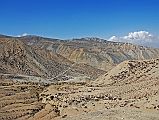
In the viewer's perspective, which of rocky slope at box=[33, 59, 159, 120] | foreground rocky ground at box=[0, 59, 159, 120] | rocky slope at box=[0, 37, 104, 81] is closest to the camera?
rocky slope at box=[33, 59, 159, 120]

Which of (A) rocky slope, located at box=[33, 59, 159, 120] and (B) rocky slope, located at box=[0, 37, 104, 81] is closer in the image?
(A) rocky slope, located at box=[33, 59, 159, 120]

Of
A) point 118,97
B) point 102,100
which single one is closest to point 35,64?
point 118,97

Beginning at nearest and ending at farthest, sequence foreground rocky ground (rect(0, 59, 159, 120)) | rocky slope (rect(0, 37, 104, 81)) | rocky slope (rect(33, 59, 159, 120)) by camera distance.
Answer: rocky slope (rect(33, 59, 159, 120)) < foreground rocky ground (rect(0, 59, 159, 120)) < rocky slope (rect(0, 37, 104, 81))

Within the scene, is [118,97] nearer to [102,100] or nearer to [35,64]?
[102,100]

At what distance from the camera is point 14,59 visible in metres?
111

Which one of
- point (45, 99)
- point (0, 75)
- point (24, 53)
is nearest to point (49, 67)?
point (24, 53)

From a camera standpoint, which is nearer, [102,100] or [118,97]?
[102,100]

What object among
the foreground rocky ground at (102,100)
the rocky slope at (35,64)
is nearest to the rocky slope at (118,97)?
the foreground rocky ground at (102,100)

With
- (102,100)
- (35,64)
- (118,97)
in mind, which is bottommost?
(102,100)

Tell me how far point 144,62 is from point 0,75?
1419 inches

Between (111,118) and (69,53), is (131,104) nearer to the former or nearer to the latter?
(111,118)

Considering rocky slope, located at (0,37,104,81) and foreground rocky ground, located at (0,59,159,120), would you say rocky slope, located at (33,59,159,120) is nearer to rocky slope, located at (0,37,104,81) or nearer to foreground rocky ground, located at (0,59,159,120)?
foreground rocky ground, located at (0,59,159,120)

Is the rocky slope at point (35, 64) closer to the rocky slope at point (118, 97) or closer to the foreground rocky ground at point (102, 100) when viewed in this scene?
the foreground rocky ground at point (102, 100)

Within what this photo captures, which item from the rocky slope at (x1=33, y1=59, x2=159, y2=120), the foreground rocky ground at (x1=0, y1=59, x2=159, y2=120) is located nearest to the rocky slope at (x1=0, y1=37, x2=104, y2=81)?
the foreground rocky ground at (x1=0, y1=59, x2=159, y2=120)
